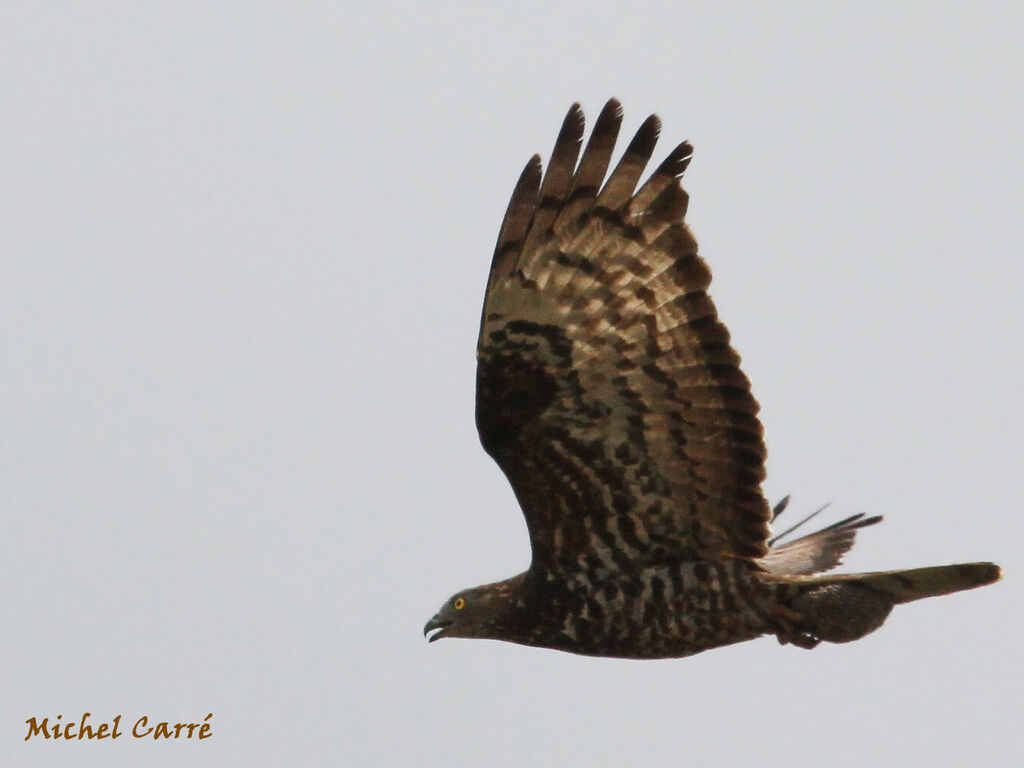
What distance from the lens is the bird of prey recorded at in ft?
28.8

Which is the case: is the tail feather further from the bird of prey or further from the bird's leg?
the bird's leg

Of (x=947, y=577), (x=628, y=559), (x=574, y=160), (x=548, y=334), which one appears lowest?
(x=947, y=577)

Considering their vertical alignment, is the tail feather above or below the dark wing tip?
below

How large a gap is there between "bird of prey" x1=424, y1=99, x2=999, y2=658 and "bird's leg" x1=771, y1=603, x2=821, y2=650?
0.01 metres

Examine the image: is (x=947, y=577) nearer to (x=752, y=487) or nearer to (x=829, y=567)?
(x=752, y=487)

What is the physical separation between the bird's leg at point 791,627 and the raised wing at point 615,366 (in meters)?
0.37

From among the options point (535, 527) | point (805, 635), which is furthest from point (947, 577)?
point (535, 527)

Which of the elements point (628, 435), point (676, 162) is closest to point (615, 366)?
point (628, 435)

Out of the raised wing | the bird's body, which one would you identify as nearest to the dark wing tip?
the raised wing

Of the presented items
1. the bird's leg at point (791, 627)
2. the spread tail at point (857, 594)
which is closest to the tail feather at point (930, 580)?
the spread tail at point (857, 594)

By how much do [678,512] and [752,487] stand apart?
1.36 ft

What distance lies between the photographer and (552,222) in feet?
28.7

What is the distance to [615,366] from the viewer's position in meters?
9.00

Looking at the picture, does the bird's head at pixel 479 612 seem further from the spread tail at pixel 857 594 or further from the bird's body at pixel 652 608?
the spread tail at pixel 857 594
